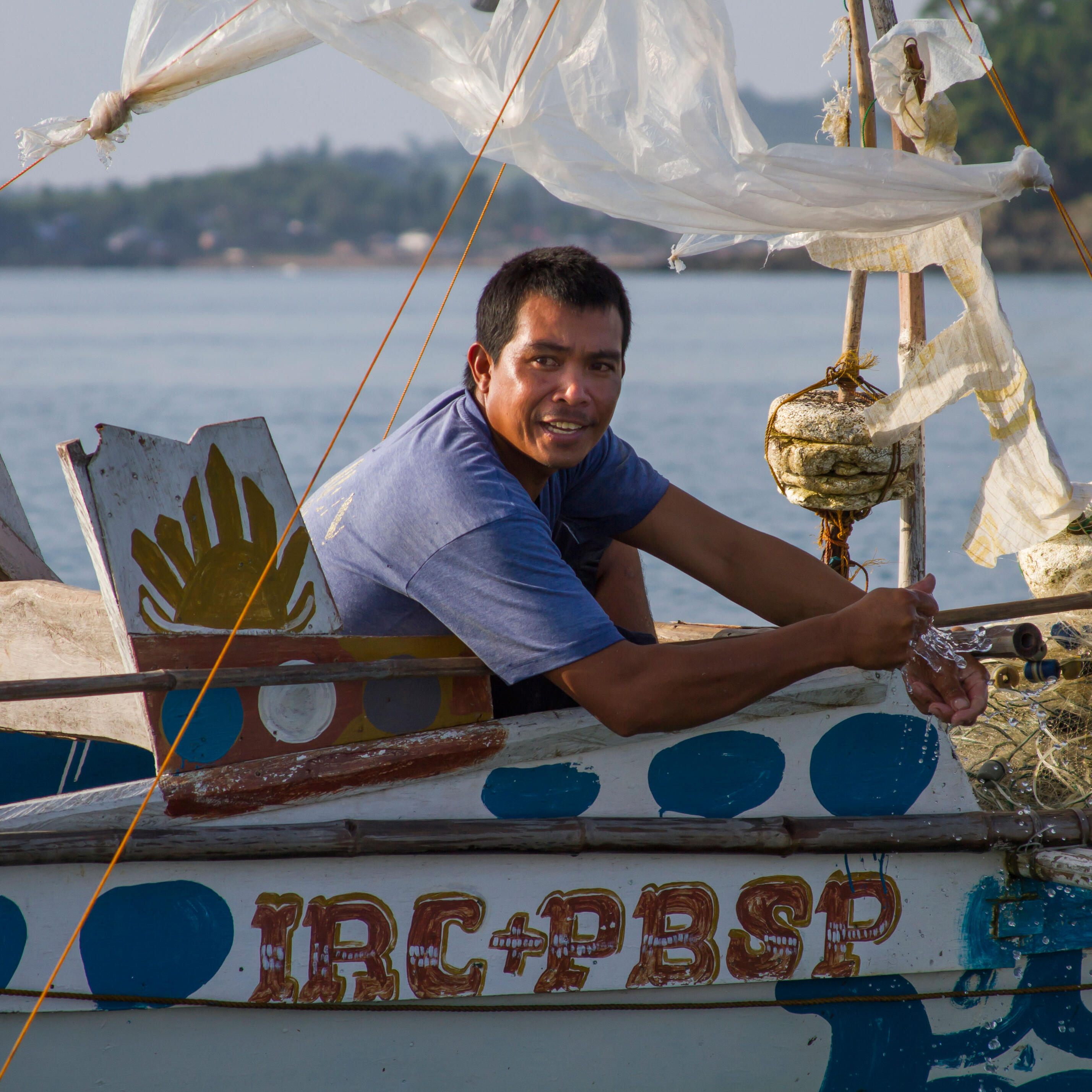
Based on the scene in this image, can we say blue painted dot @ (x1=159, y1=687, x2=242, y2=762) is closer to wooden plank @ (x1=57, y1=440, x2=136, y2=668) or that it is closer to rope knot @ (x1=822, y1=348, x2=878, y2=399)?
wooden plank @ (x1=57, y1=440, x2=136, y2=668)

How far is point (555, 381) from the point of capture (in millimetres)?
2076

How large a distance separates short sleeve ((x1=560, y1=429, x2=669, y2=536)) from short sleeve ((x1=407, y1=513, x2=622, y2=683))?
1.64 feet

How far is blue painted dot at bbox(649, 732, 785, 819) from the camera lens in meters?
1.99

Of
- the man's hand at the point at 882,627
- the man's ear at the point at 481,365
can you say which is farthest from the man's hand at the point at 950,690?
the man's ear at the point at 481,365

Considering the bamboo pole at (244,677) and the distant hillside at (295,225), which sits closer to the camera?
the bamboo pole at (244,677)

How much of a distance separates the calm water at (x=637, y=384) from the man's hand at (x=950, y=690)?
1.18m

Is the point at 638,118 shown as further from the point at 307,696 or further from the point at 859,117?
the point at 307,696

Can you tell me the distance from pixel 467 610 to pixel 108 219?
50872 millimetres

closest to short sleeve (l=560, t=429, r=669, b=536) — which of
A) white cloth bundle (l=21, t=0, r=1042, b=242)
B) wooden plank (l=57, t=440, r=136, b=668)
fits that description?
white cloth bundle (l=21, t=0, r=1042, b=242)

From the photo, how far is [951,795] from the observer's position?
2.06 metres

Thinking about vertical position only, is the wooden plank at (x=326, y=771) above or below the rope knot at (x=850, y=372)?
below

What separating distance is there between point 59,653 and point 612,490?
1.12 m

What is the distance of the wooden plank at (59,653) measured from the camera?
2.35m

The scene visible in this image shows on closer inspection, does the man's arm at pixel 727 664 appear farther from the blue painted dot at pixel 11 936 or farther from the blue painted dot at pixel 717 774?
the blue painted dot at pixel 11 936
